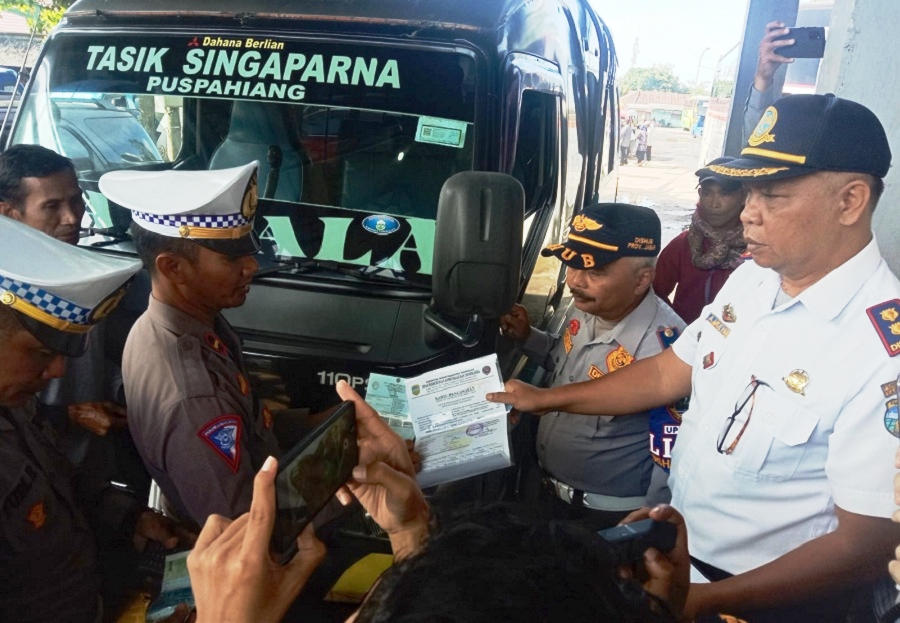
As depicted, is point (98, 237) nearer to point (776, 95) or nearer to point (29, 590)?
point (29, 590)

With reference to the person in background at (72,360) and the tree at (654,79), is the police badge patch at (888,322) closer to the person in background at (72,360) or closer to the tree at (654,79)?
the person in background at (72,360)

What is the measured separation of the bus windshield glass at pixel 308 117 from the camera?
7.33 feet

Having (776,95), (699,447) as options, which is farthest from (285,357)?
(776,95)

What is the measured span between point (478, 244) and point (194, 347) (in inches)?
29.5

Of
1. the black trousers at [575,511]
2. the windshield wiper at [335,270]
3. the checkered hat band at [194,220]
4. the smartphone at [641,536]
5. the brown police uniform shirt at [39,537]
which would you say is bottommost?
the black trousers at [575,511]

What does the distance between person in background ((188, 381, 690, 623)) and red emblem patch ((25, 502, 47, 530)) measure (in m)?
0.73

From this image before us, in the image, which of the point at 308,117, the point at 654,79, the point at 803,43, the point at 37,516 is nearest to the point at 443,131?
the point at 308,117

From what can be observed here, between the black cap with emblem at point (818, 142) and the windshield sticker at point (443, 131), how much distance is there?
951 millimetres

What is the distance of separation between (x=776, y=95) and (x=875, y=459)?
273 centimetres

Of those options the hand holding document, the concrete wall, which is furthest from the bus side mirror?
the concrete wall

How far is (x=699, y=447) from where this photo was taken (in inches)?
66.9

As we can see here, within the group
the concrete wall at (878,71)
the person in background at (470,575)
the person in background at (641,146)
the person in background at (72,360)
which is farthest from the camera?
the person in background at (641,146)

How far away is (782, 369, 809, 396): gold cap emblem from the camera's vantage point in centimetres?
149

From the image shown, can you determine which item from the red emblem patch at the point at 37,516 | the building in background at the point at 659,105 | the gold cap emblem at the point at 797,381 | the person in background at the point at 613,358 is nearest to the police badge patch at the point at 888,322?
the gold cap emblem at the point at 797,381
